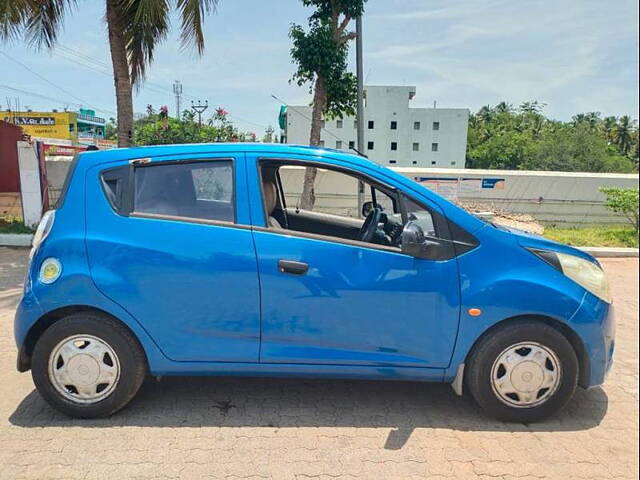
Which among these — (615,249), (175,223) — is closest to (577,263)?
(175,223)

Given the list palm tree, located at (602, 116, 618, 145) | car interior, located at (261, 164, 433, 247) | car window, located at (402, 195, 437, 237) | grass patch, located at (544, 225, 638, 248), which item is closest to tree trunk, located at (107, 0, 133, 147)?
car interior, located at (261, 164, 433, 247)

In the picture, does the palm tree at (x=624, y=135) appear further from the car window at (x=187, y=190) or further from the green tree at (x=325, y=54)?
the car window at (x=187, y=190)

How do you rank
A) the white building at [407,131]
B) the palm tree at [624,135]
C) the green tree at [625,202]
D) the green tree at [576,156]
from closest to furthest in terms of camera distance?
the green tree at [625,202]
the green tree at [576,156]
the white building at [407,131]
the palm tree at [624,135]

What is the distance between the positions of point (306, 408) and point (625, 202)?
9.79m

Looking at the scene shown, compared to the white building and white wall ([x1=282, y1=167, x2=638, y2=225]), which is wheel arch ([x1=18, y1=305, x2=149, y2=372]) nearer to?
white wall ([x1=282, y1=167, x2=638, y2=225])

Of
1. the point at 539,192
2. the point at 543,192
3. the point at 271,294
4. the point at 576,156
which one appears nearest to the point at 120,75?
the point at 271,294

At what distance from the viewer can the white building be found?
56.8m

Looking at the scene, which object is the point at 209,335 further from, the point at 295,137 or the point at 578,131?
the point at 578,131

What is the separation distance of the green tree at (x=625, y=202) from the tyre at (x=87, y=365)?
419 inches

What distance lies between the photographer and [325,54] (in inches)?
334

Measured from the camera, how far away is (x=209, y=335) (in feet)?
8.88

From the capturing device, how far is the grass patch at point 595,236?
905 cm

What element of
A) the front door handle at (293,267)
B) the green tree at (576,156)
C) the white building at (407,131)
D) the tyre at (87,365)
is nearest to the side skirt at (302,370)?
the tyre at (87,365)

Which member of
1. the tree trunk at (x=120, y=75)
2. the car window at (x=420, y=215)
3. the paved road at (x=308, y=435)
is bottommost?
the paved road at (x=308, y=435)
